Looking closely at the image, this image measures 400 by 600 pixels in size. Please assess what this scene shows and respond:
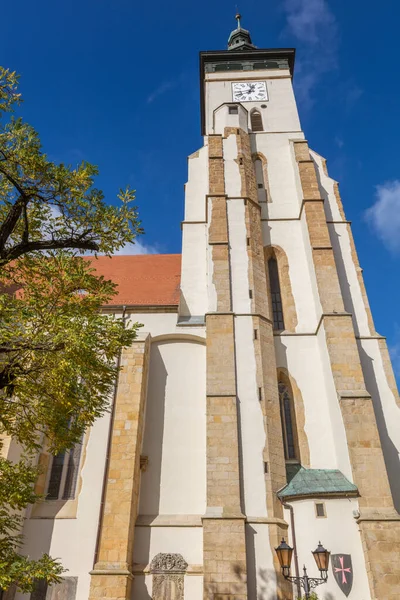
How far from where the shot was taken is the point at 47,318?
22.3 ft

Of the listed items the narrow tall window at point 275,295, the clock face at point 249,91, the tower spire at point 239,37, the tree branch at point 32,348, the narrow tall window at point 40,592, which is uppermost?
the tower spire at point 239,37

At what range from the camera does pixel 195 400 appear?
42.4ft

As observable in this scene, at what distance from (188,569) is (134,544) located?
1.34 m

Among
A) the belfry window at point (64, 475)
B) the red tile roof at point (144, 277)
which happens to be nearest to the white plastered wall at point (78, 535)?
the belfry window at point (64, 475)

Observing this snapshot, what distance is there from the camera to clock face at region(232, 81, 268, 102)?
2295cm

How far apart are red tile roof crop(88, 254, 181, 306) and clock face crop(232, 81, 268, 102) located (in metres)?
9.17

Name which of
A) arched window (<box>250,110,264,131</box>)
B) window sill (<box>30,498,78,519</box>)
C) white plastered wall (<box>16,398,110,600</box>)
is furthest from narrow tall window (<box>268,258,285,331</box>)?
arched window (<box>250,110,264,131</box>)

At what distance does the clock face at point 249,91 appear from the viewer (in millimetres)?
22953

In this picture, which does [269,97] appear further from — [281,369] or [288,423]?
[288,423]

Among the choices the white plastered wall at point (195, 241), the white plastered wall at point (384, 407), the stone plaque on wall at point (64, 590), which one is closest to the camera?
the stone plaque on wall at point (64, 590)

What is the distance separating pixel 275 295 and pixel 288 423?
4417mm

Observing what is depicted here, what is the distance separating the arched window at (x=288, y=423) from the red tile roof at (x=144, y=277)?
4316mm

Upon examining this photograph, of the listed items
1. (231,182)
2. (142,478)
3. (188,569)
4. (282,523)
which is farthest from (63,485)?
(231,182)

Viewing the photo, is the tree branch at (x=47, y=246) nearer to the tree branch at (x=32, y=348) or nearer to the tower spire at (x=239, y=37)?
the tree branch at (x=32, y=348)
